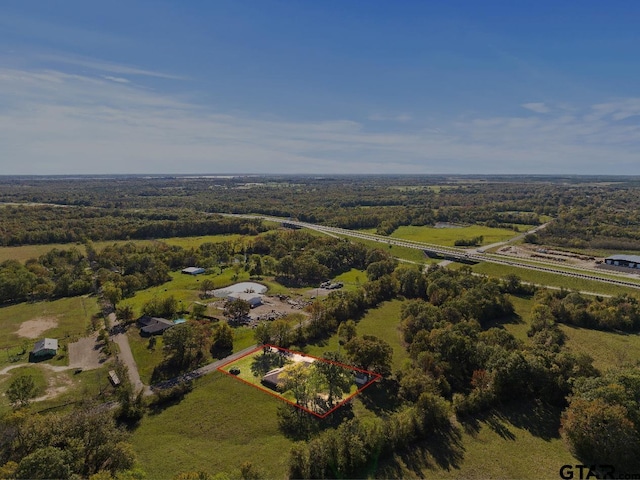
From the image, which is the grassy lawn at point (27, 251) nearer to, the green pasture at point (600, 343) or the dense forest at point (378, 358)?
the dense forest at point (378, 358)

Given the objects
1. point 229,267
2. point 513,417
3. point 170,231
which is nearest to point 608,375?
point 513,417

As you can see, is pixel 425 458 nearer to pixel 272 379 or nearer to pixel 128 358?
pixel 272 379

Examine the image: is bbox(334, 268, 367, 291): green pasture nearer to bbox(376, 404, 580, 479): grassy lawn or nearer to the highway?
the highway

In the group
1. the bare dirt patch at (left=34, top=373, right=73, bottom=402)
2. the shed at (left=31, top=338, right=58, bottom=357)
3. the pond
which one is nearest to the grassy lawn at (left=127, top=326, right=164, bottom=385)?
the bare dirt patch at (left=34, top=373, right=73, bottom=402)

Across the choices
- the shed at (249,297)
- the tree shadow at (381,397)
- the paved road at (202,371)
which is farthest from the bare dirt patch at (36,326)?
the tree shadow at (381,397)

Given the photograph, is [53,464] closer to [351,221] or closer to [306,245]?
[306,245]

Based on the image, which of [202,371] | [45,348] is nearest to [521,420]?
[202,371]

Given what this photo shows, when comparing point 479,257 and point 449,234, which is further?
point 449,234
